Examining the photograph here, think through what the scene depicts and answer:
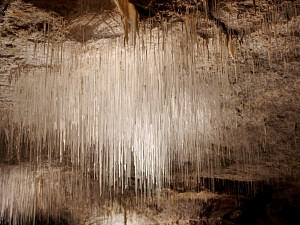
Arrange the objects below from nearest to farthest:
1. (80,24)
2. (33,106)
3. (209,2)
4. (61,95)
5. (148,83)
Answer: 1. (209,2)
2. (80,24)
3. (148,83)
4. (61,95)
5. (33,106)

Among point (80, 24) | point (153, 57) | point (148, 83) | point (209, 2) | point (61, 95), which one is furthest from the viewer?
point (61, 95)

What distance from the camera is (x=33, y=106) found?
4.13 meters

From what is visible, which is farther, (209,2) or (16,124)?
(16,124)

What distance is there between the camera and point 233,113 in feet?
13.7

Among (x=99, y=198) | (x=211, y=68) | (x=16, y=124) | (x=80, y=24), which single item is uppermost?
(x=80, y=24)

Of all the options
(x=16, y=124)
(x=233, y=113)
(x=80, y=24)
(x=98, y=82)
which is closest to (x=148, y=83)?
(x=98, y=82)

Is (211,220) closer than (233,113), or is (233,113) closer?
(233,113)

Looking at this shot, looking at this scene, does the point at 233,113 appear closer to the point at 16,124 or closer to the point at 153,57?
the point at 153,57

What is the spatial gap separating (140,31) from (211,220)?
14.8ft

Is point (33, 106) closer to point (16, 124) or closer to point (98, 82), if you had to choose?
point (16, 124)

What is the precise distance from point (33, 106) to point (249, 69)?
284cm

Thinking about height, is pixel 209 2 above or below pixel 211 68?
above

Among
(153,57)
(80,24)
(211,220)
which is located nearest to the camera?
(80,24)

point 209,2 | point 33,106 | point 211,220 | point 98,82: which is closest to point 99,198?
point 211,220
